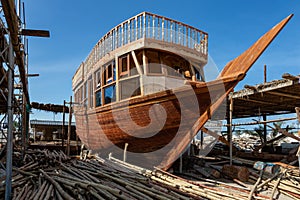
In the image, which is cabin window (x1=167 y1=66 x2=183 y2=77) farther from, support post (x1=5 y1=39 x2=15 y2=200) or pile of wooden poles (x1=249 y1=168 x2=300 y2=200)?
support post (x1=5 y1=39 x2=15 y2=200)

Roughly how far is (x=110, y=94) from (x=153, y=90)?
2.01 meters

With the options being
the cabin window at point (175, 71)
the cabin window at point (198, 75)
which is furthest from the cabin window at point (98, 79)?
the cabin window at point (198, 75)

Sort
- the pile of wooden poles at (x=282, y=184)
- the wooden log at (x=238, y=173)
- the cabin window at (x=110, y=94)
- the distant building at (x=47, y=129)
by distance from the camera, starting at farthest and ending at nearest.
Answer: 1. the distant building at (x=47, y=129)
2. the cabin window at (x=110, y=94)
3. the wooden log at (x=238, y=173)
4. the pile of wooden poles at (x=282, y=184)

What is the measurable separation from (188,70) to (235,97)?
2.22m

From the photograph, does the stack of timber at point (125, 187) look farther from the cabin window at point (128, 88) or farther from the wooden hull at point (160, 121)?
the cabin window at point (128, 88)

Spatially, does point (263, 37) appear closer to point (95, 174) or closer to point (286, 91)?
point (286, 91)

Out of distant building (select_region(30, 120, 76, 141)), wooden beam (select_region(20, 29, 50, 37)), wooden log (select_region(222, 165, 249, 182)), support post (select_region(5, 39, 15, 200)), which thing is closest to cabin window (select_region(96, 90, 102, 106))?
wooden beam (select_region(20, 29, 50, 37))

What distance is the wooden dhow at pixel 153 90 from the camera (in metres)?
6.57

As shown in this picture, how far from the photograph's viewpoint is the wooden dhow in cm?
657

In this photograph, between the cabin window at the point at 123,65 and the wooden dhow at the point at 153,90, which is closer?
the wooden dhow at the point at 153,90

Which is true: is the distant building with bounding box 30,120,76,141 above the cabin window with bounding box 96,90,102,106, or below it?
below

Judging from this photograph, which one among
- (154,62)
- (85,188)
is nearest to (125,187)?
(85,188)

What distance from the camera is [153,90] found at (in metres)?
8.31

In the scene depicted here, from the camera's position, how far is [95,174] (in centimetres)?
629
